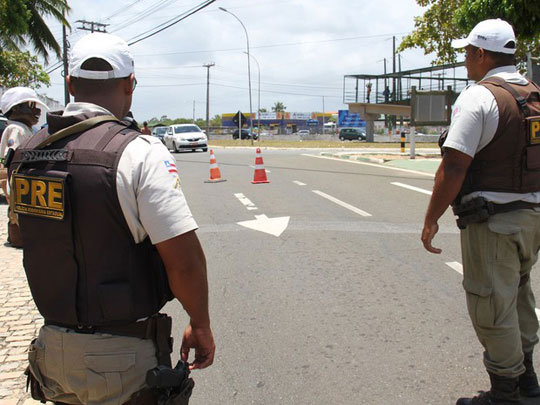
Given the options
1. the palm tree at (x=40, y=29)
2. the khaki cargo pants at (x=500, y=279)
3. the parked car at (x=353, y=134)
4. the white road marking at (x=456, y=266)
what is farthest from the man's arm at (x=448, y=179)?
the parked car at (x=353, y=134)

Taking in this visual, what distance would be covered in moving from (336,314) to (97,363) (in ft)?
9.68

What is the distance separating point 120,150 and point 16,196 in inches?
18.4

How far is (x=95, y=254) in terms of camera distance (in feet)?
5.64

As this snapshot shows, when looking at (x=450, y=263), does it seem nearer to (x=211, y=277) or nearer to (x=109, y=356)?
(x=211, y=277)

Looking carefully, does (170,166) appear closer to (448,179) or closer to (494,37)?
(448,179)

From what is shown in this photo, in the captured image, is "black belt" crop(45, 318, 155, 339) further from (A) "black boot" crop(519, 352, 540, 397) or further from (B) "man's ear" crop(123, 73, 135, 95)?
(A) "black boot" crop(519, 352, 540, 397)

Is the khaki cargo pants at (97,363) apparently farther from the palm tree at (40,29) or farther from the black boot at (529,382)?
the palm tree at (40,29)

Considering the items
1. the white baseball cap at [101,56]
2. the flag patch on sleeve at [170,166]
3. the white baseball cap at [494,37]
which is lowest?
the flag patch on sleeve at [170,166]

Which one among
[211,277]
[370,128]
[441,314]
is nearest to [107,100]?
[441,314]

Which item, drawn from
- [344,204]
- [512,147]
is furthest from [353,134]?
[512,147]

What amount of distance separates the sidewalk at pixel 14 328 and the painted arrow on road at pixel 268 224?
10.9 feet

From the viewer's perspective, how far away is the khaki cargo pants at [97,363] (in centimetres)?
178

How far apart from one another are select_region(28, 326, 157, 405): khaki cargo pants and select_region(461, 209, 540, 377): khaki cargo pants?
1766 millimetres

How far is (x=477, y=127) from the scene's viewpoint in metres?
2.69
